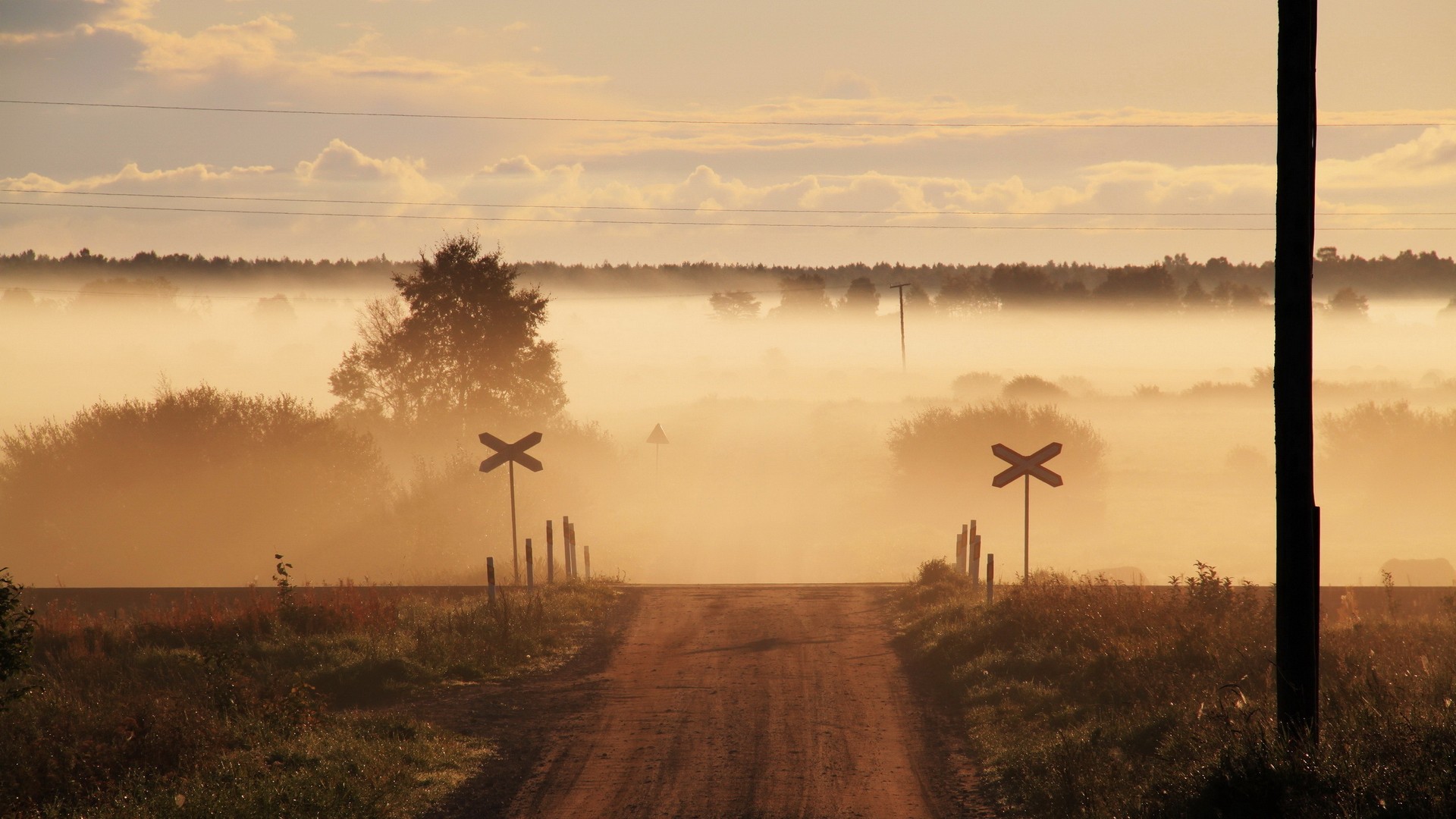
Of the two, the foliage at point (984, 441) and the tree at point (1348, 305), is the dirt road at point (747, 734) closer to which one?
the foliage at point (984, 441)

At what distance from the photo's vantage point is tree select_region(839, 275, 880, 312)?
160375 millimetres

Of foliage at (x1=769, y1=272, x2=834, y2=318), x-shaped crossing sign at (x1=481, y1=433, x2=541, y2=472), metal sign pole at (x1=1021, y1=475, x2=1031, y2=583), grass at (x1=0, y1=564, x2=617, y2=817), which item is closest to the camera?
grass at (x1=0, y1=564, x2=617, y2=817)

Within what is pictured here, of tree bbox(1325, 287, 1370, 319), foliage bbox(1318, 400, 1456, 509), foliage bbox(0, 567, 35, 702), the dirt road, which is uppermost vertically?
tree bbox(1325, 287, 1370, 319)

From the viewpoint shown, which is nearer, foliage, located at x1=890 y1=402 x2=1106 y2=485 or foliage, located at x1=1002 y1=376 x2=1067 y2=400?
foliage, located at x1=890 y1=402 x2=1106 y2=485

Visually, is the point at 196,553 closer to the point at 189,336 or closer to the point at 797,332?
the point at 189,336

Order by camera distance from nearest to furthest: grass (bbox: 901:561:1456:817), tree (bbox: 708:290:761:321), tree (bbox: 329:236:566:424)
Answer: grass (bbox: 901:561:1456:817)
tree (bbox: 329:236:566:424)
tree (bbox: 708:290:761:321)

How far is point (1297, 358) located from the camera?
28.0 ft

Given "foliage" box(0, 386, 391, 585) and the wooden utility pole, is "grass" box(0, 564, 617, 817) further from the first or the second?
"foliage" box(0, 386, 391, 585)

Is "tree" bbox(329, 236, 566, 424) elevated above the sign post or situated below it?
above

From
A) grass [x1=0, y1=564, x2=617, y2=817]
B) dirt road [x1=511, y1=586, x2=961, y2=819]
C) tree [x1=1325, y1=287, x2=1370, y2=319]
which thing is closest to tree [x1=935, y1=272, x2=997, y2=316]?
tree [x1=1325, y1=287, x2=1370, y2=319]

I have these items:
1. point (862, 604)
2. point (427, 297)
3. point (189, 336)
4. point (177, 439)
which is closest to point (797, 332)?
point (189, 336)

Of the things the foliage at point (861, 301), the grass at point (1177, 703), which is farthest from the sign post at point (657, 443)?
the foliage at point (861, 301)

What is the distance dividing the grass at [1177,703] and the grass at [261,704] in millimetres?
6188

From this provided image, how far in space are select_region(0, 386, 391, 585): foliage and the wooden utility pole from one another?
3609 centimetres
